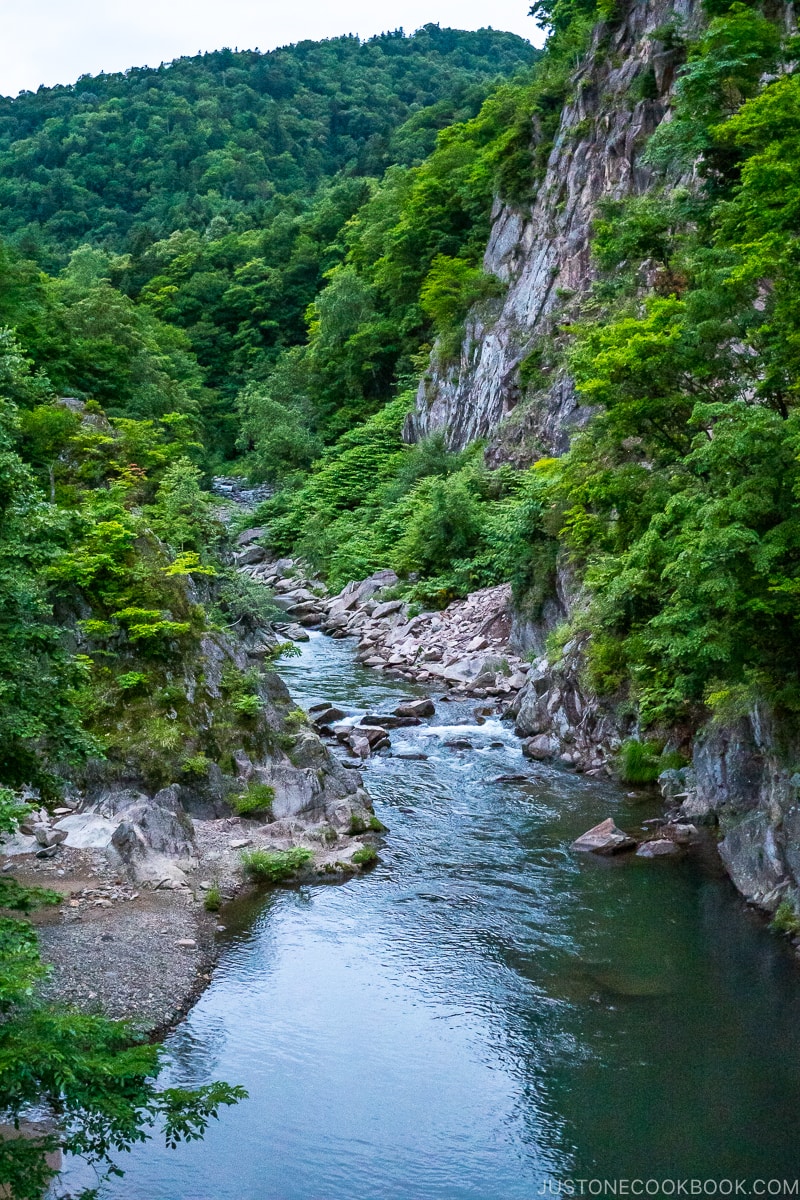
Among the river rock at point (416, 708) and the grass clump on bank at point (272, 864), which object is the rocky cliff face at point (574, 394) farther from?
the grass clump on bank at point (272, 864)

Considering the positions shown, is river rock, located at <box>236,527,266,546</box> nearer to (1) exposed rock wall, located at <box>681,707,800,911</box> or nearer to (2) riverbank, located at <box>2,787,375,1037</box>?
(2) riverbank, located at <box>2,787,375,1037</box>

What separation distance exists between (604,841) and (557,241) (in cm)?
3394

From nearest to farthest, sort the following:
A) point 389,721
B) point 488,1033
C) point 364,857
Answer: point 488,1033 < point 364,857 < point 389,721

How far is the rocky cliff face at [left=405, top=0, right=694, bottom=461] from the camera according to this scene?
4056 centimetres

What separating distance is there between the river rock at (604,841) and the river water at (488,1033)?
36 cm

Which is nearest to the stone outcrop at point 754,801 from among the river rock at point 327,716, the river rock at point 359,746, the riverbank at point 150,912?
the riverbank at point 150,912

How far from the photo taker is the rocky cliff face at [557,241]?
40.6 m

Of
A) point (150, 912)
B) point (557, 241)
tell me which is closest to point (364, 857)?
point (150, 912)

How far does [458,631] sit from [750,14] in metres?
21.7

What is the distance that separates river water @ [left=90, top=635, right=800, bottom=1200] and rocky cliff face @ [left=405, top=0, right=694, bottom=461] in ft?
83.8

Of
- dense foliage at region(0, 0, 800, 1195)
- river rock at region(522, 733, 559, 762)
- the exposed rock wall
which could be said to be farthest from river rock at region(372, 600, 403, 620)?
the exposed rock wall

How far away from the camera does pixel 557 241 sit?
4550cm

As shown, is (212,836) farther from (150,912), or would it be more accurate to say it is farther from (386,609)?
(386,609)

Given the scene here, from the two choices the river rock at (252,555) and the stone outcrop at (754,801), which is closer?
the stone outcrop at (754,801)
